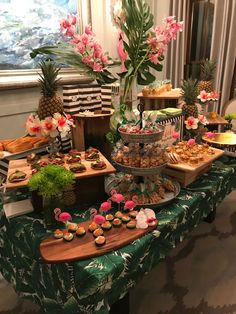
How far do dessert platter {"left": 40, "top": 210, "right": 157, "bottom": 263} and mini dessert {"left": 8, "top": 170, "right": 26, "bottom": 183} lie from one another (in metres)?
0.27

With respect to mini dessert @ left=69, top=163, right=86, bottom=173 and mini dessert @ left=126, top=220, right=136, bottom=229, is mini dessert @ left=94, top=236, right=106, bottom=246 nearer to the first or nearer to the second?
mini dessert @ left=126, top=220, right=136, bottom=229

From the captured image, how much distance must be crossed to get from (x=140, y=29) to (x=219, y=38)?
205 cm

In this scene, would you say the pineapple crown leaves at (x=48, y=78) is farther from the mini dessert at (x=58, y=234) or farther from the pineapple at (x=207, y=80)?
the pineapple at (x=207, y=80)

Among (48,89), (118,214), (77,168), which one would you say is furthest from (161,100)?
(118,214)

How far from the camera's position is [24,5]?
227 centimetres

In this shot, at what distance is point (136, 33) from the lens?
1.25 metres

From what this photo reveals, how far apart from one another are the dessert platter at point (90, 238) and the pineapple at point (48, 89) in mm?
530

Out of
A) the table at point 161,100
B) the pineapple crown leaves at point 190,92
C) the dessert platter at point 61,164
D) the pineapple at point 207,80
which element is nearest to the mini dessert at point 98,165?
the dessert platter at point 61,164

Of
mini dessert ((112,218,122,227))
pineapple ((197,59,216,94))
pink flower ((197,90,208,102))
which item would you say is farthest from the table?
mini dessert ((112,218,122,227))

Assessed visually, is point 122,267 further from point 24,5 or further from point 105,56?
point 24,5

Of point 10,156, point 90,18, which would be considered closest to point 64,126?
point 10,156

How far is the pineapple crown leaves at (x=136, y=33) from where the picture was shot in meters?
1.21

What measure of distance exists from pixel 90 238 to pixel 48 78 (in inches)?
28.6

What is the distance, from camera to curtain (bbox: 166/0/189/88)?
3.12m
